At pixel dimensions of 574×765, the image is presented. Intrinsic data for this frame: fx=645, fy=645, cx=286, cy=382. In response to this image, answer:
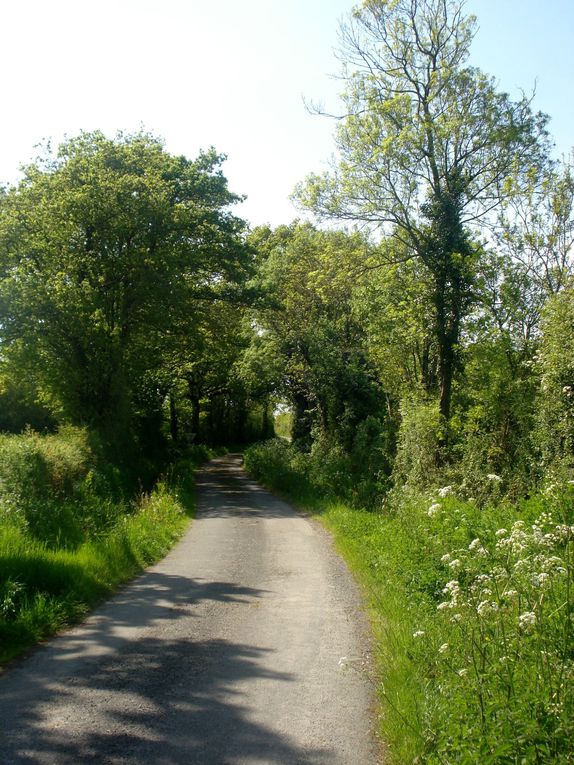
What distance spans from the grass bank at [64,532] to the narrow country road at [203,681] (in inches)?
16.4

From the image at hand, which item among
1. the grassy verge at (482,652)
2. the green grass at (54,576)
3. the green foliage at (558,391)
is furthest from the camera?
the green foliage at (558,391)

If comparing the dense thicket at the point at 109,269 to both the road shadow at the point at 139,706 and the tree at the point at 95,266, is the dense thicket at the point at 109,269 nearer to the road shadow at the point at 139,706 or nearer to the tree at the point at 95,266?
the tree at the point at 95,266

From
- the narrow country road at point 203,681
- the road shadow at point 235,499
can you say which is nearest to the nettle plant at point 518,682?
the narrow country road at point 203,681

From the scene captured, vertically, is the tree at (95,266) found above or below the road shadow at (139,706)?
above

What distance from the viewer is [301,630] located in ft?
26.8

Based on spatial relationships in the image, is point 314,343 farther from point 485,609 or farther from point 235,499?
point 485,609

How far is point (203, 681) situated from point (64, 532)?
716 centimetres

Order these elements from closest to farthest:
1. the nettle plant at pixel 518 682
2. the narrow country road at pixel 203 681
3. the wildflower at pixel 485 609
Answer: the nettle plant at pixel 518 682 < the wildflower at pixel 485 609 < the narrow country road at pixel 203 681

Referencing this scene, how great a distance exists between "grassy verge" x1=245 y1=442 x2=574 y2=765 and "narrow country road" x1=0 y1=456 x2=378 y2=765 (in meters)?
0.41

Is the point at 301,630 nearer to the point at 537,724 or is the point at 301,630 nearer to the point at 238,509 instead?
the point at 537,724

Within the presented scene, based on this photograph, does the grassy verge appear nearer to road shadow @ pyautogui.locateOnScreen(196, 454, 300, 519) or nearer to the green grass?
the green grass

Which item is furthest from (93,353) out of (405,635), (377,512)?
(405,635)

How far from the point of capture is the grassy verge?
378 centimetres

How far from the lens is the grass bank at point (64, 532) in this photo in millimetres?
7961
